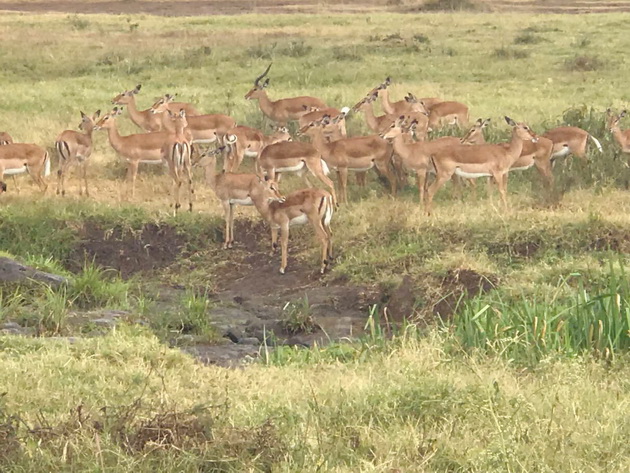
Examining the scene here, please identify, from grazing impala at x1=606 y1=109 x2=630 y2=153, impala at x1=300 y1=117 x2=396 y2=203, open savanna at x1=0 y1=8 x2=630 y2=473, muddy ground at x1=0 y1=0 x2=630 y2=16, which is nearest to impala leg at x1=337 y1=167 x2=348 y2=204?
impala at x1=300 y1=117 x2=396 y2=203

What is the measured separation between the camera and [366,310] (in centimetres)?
830

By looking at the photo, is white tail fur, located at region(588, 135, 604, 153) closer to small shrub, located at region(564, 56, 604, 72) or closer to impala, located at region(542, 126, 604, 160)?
impala, located at region(542, 126, 604, 160)

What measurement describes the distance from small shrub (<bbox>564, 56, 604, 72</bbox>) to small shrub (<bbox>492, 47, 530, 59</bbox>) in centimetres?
155

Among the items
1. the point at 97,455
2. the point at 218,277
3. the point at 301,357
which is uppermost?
the point at 97,455

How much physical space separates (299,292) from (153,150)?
298 centimetres

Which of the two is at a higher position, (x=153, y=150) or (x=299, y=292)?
(x=153, y=150)

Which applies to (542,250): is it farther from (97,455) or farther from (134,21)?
(134,21)

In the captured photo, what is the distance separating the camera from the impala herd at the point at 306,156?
9570 mm

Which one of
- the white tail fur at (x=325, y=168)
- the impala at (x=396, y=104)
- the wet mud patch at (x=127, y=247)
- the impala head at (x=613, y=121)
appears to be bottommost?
the wet mud patch at (x=127, y=247)

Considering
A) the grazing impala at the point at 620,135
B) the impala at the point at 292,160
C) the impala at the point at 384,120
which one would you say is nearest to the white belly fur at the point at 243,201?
the impala at the point at 292,160

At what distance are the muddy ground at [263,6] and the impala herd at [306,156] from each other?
21.5 metres

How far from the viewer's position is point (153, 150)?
36.1ft

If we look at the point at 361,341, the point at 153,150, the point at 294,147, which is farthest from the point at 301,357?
the point at 153,150

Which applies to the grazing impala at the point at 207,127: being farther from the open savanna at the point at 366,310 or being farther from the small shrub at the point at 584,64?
the small shrub at the point at 584,64
